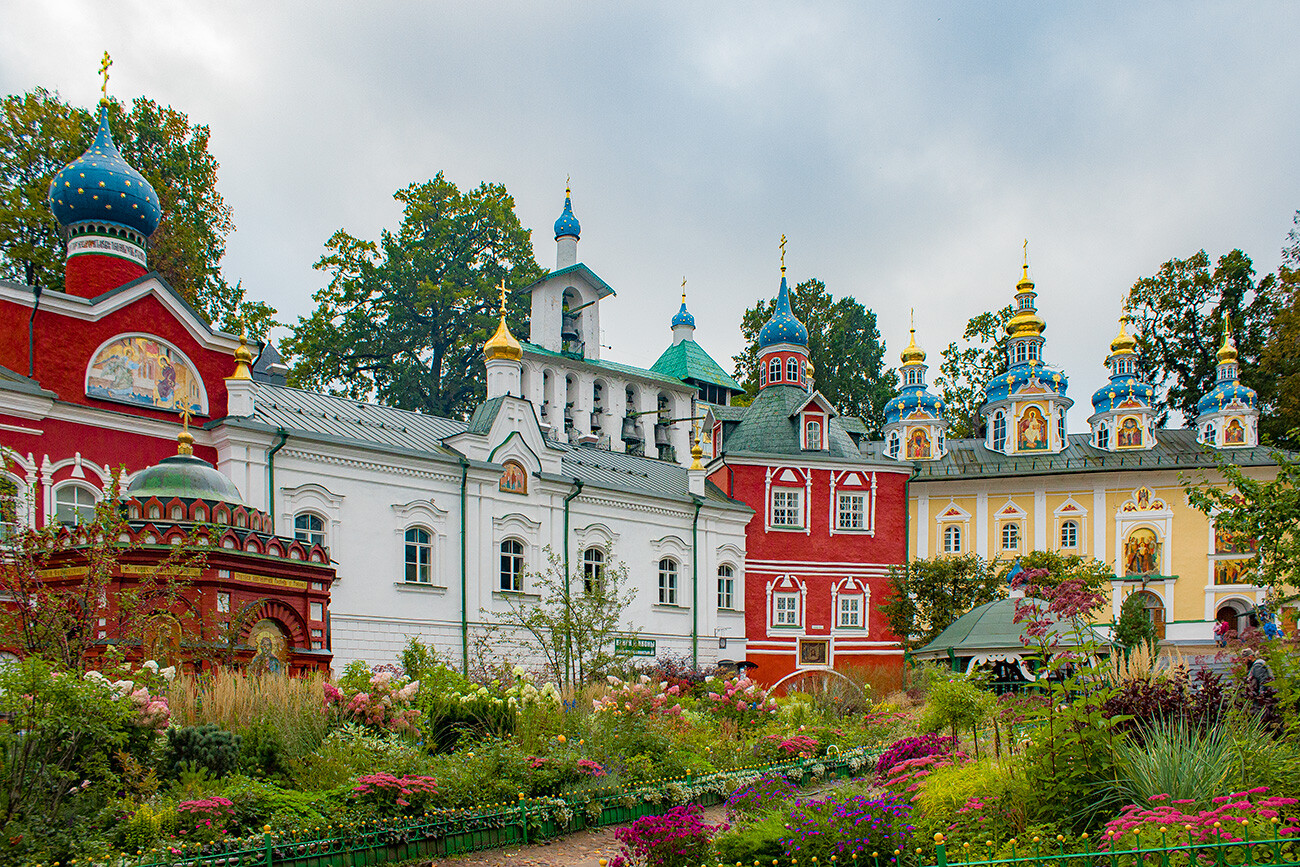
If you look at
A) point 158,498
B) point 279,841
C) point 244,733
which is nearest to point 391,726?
point 244,733

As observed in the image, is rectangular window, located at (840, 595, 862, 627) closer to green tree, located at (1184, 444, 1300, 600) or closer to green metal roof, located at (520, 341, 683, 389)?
green metal roof, located at (520, 341, 683, 389)

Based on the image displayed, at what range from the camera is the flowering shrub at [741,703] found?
18188 millimetres

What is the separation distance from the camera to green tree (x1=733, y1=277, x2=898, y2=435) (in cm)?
5453

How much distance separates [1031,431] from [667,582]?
16.3 metres

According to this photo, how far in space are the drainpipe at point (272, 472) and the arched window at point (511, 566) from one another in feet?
19.2

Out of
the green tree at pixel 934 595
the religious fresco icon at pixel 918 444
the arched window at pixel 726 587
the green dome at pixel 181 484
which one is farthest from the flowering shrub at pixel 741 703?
the religious fresco icon at pixel 918 444

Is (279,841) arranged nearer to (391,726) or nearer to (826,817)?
(391,726)

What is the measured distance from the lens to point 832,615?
33.1 metres

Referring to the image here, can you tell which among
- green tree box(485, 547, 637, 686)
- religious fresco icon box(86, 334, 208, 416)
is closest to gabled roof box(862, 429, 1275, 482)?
green tree box(485, 547, 637, 686)

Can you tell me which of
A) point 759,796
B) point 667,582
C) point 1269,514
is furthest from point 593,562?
point 759,796

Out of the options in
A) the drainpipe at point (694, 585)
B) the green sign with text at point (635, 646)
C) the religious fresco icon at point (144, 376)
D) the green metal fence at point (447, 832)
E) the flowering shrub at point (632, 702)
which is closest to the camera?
the green metal fence at point (447, 832)

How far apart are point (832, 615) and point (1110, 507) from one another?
10578mm

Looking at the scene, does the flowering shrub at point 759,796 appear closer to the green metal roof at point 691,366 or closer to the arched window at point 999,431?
the arched window at point 999,431

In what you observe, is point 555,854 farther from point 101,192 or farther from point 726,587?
point 726,587
